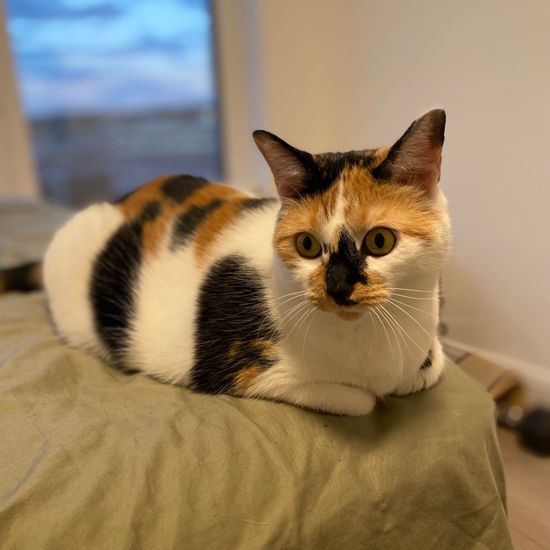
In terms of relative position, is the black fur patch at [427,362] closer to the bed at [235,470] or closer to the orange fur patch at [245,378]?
the bed at [235,470]

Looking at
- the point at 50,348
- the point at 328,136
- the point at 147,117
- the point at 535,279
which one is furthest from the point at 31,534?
the point at 147,117

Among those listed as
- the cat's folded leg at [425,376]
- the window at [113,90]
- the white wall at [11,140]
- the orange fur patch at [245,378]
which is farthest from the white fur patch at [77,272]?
the white wall at [11,140]

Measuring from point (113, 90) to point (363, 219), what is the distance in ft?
8.09

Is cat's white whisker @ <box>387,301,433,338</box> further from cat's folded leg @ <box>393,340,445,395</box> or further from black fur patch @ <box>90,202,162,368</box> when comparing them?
black fur patch @ <box>90,202,162,368</box>

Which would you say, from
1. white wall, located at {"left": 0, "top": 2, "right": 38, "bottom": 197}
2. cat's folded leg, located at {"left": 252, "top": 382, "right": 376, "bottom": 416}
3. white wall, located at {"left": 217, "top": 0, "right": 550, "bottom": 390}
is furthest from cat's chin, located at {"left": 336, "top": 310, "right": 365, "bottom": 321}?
white wall, located at {"left": 0, "top": 2, "right": 38, "bottom": 197}

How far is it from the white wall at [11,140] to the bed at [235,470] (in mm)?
2129

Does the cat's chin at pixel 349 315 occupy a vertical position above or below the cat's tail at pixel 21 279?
above

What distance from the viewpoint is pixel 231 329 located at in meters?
0.83

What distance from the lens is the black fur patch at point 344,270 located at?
0.63 meters

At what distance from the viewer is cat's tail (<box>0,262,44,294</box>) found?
1.34 meters

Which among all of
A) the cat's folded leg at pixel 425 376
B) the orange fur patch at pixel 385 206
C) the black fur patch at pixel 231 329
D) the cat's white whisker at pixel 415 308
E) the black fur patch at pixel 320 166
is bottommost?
the cat's folded leg at pixel 425 376

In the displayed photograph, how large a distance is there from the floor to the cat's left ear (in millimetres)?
719

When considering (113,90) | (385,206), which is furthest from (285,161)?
(113,90)

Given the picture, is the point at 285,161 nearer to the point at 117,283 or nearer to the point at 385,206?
the point at 385,206
